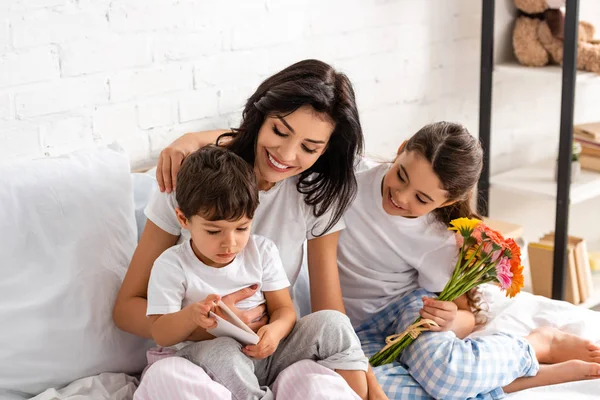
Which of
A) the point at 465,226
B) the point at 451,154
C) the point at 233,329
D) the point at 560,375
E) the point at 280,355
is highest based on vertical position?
the point at 451,154

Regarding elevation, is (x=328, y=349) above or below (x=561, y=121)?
below

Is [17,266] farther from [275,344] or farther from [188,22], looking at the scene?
A: [188,22]

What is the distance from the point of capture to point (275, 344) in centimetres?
155

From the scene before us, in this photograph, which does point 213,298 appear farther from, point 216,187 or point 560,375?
point 560,375

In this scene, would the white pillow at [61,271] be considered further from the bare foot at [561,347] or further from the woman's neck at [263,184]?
the bare foot at [561,347]

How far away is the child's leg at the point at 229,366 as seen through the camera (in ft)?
4.89

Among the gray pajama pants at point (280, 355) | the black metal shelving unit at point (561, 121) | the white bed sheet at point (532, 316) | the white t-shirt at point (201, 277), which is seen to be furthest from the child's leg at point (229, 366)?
the black metal shelving unit at point (561, 121)

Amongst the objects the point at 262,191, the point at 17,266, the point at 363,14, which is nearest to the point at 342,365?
the point at 262,191

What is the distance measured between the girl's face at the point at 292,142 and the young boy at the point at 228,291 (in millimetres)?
91

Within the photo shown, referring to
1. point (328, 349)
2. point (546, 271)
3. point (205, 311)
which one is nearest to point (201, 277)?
point (205, 311)

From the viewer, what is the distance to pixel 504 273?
1.65m

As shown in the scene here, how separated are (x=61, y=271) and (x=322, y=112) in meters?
0.64

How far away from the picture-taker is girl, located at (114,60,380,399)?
1.61 metres

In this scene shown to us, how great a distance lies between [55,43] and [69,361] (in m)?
0.75
